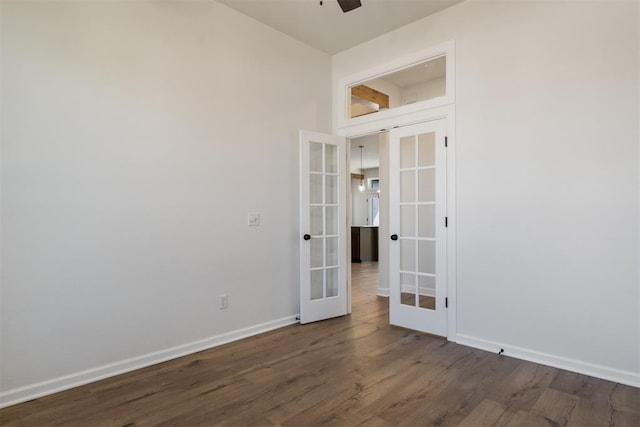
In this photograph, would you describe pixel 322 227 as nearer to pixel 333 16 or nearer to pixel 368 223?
pixel 333 16

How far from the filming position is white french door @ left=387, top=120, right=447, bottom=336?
3453 mm

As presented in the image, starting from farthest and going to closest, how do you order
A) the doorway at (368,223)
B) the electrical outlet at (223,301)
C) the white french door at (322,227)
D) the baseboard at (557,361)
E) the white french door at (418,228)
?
1. the doorway at (368,223)
2. the white french door at (322,227)
3. the white french door at (418,228)
4. the electrical outlet at (223,301)
5. the baseboard at (557,361)

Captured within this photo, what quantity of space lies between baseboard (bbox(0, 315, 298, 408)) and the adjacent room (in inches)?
0.5

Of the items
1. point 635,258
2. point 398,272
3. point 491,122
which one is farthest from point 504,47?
point 398,272

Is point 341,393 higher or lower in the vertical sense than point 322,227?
lower

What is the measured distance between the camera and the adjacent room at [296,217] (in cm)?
233

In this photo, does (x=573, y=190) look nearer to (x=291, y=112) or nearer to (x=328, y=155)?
(x=328, y=155)

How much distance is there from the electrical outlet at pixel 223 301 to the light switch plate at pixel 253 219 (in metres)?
0.72

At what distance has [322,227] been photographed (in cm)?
414

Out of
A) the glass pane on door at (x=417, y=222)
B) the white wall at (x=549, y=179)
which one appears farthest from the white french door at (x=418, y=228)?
A: the white wall at (x=549, y=179)

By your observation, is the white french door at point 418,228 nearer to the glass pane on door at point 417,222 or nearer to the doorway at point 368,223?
the glass pane on door at point 417,222

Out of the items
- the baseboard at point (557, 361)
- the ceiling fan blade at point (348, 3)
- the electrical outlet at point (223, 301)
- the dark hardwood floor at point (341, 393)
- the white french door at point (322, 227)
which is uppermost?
the ceiling fan blade at point (348, 3)

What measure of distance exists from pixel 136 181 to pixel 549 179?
3243 millimetres

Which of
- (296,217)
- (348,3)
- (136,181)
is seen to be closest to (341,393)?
(296,217)
